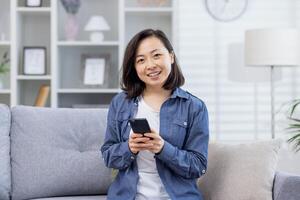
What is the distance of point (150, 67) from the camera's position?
77.4 inches

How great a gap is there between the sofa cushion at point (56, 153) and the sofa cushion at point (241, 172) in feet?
1.78

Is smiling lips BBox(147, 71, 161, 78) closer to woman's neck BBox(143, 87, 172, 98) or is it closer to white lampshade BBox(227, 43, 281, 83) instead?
woman's neck BBox(143, 87, 172, 98)

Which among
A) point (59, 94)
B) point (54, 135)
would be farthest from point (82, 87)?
point (54, 135)

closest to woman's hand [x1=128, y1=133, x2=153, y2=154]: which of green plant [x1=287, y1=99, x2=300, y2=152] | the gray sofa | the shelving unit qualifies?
the gray sofa

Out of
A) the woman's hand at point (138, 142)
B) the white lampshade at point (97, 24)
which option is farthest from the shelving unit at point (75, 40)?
the woman's hand at point (138, 142)

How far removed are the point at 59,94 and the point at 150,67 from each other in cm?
229

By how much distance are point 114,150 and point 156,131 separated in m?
0.18

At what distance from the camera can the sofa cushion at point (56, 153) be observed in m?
2.39

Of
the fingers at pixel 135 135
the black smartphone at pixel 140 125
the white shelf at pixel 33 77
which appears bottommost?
the fingers at pixel 135 135

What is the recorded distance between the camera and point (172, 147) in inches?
74.1

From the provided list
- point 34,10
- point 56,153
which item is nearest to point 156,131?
point 56,153

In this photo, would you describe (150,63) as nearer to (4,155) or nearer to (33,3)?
(4,155)

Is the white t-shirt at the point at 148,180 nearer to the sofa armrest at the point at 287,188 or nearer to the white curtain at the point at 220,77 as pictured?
the sofa armrest at the point at 287,188

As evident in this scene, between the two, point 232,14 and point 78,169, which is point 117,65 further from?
point 78,169
